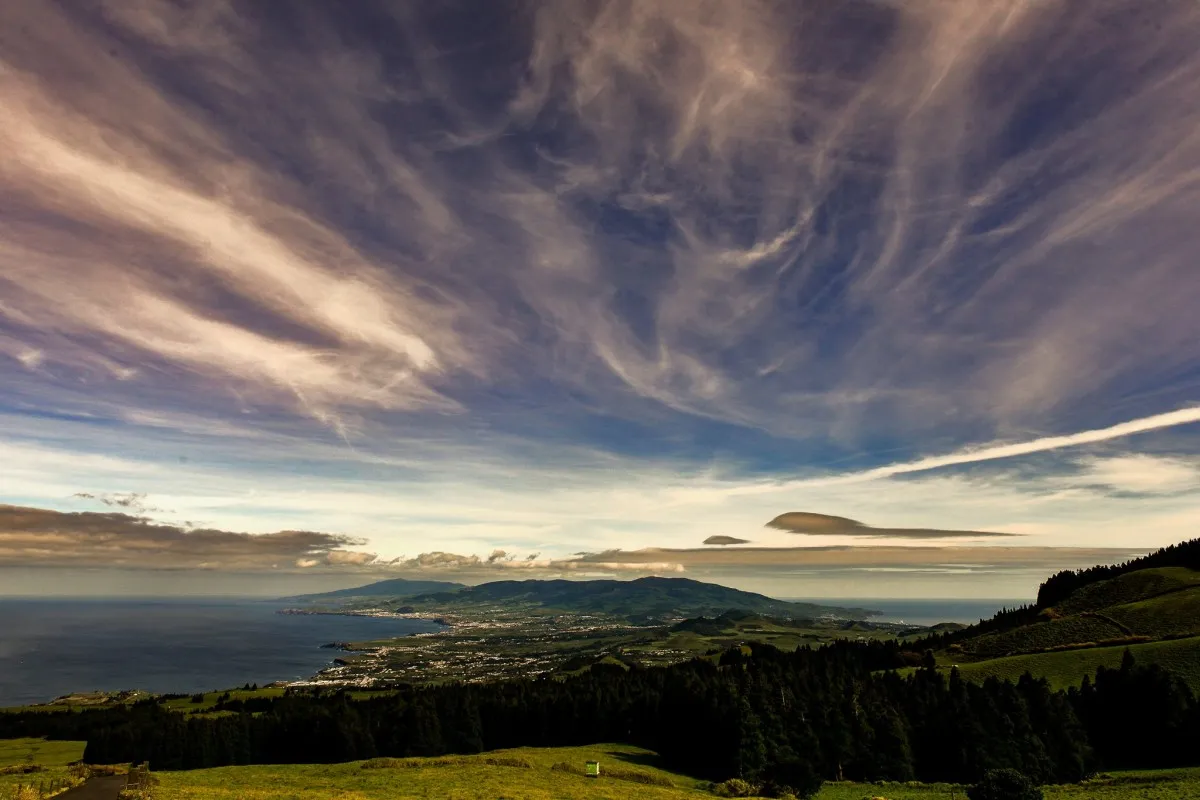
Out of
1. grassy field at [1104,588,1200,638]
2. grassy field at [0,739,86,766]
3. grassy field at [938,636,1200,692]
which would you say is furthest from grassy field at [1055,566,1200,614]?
grassy field at [0,739,86,766]

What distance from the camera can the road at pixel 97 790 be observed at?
34.2 metres

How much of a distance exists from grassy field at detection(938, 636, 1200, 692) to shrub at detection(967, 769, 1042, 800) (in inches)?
2928

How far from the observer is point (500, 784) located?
49312 mm

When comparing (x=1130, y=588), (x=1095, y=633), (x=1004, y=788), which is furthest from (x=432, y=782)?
(x=1130, y=588)

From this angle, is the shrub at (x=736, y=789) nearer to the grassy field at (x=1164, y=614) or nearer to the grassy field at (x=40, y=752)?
the grassy field at (x=1164, y=614)

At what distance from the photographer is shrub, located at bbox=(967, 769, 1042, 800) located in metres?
42.9

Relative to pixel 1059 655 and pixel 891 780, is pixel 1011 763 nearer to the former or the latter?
pixel 891 780

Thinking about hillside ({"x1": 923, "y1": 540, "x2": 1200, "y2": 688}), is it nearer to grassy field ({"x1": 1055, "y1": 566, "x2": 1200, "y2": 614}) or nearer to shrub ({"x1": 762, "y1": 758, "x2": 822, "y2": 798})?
grassy field ({"x1": 1055, "y1": 566, "x2": 1200, "y2": 614})

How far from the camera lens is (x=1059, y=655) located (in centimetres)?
11862

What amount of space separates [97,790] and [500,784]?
27123 millimetres

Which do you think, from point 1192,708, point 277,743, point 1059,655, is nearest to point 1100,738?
point 1192,708

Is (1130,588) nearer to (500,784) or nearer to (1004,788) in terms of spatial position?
(1004,788)

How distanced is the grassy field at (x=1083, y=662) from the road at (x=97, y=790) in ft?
403

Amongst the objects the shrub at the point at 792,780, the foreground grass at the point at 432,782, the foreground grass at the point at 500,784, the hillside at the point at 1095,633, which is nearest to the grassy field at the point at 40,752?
the foreground grass at the point at 432,782
